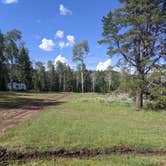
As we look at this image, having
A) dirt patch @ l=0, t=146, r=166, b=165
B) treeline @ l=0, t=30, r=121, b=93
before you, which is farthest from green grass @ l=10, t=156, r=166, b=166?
treeline @ l=0, t=30, r=121, b=93

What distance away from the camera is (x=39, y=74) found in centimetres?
6894

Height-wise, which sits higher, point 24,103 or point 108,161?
point 24,103

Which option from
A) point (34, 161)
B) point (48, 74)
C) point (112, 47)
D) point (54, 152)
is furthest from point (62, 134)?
point (48, 74)

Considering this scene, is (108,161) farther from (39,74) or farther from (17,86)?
(39,74)

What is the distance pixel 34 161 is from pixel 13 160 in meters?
0.54

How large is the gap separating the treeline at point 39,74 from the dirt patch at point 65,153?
3525 centimetres

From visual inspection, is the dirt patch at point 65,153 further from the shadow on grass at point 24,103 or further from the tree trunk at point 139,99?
the tree trunk at point 139,99

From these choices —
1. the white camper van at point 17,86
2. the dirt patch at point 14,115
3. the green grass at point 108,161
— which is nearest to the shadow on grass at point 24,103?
the dirt patch at point 14,115

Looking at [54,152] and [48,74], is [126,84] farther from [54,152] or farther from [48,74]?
[48,74]

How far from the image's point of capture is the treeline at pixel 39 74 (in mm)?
51906

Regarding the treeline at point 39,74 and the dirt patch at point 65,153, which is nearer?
the dirt patch at point 65,153

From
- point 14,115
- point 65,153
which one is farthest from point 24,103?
point 65,153

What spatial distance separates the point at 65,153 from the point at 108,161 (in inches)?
49.4

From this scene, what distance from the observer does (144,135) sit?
8.69m
